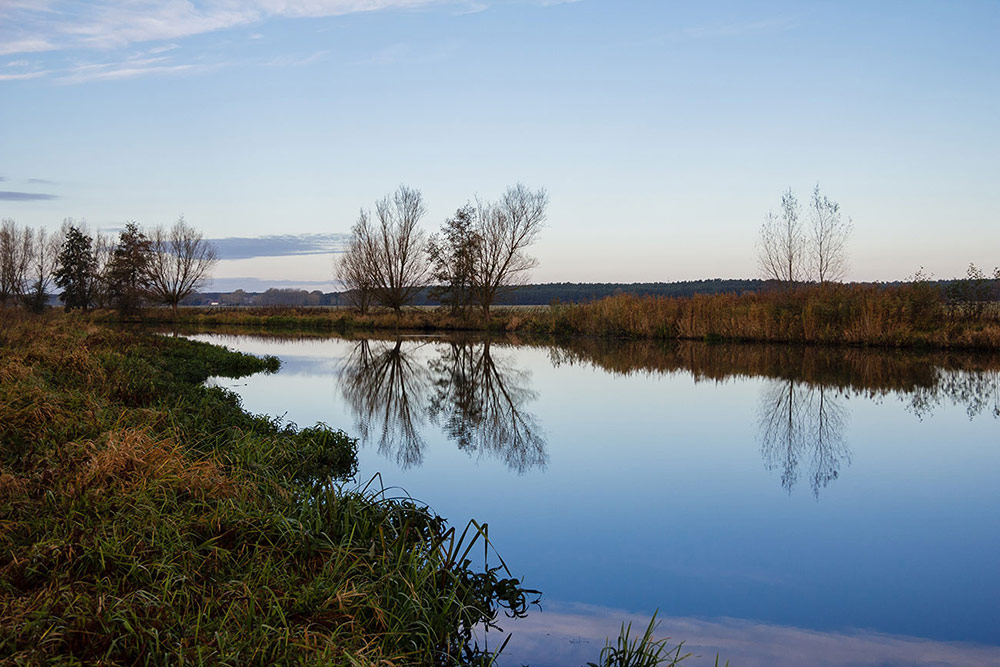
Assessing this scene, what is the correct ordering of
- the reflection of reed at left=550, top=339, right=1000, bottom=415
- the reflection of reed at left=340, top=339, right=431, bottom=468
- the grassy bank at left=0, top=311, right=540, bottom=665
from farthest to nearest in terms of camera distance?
1. the reflection of reed at left=550, top=339, right=1000, bottom=415
2. the reflection of reed at left=340, top=339, right=431, bottom=468
3. the grassy bank at left=0, top=311, right=540, bottom=665

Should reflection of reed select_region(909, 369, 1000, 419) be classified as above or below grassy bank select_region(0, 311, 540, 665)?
below

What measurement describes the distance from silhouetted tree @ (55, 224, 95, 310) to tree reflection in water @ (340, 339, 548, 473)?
4092 centimetres

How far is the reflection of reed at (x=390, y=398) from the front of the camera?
9.55 meters

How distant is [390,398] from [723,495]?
819 centimetres

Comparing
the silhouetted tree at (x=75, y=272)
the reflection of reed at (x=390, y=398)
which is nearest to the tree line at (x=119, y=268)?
the silhouetted tree at (x=75, y=272)

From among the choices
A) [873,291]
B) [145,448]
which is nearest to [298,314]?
[873,291]

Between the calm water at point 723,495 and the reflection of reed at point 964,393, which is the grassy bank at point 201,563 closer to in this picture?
the calm water at point 723,495

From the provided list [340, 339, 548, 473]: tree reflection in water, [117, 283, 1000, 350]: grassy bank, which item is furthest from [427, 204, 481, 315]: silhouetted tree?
[340, 339, 548, 473]: tree reflection in water

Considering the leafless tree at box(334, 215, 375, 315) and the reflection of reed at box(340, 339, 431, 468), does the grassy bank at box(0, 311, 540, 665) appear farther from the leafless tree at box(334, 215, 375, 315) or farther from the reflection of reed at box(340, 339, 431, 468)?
the leafless tree at box(334, 215, 375, 315)

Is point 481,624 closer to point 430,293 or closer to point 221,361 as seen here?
point 221,361

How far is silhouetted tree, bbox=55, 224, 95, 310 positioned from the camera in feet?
176

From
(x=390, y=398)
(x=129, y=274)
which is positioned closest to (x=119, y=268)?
(x=129, y=274)

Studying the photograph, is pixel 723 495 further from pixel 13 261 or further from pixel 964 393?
pixel 13 261

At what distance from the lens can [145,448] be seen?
17.0 feet
